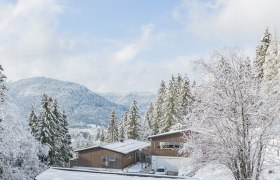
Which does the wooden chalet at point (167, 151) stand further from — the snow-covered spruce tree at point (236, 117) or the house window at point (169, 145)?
the snow-covered spruce tree at point (236, 117)

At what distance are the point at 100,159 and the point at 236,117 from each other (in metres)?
32.8

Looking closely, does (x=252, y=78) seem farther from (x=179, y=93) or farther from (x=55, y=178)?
(x=179, y=93)

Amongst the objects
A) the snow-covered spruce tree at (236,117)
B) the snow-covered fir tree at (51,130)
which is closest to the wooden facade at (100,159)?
the snow-covered fir tree at (51,130)

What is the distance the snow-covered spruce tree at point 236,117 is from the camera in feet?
54.4

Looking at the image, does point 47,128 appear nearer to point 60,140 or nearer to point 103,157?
point 60,140

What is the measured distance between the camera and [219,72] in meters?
17.0

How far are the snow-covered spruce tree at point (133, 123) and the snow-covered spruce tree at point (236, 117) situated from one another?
45.8 metres

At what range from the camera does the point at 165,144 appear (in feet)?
145

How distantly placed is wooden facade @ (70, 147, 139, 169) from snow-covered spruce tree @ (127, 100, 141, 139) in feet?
53.5

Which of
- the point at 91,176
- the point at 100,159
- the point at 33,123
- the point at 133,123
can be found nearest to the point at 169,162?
the point at 100,159

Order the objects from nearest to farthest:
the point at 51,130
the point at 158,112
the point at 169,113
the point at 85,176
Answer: the point at 85,176 → the point at 51,130 → the point at 169,113 → the point at 158,112

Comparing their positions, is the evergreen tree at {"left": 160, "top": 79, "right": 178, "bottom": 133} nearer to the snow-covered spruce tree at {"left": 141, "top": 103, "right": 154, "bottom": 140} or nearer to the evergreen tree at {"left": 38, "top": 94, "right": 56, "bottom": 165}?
the snow-covered spruce tree at {"left": 141, "top": 103, "right": 154, "bottom": 140}

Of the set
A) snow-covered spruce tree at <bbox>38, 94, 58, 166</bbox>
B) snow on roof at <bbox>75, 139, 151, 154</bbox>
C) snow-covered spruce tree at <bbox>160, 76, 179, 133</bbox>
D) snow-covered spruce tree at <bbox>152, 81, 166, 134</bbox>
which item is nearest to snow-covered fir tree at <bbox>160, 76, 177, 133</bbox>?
snow-covered spruce tree at <bbox>160, 76, 179, 133</bbox>

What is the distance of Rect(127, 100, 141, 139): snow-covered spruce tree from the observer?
63094 millimetres
